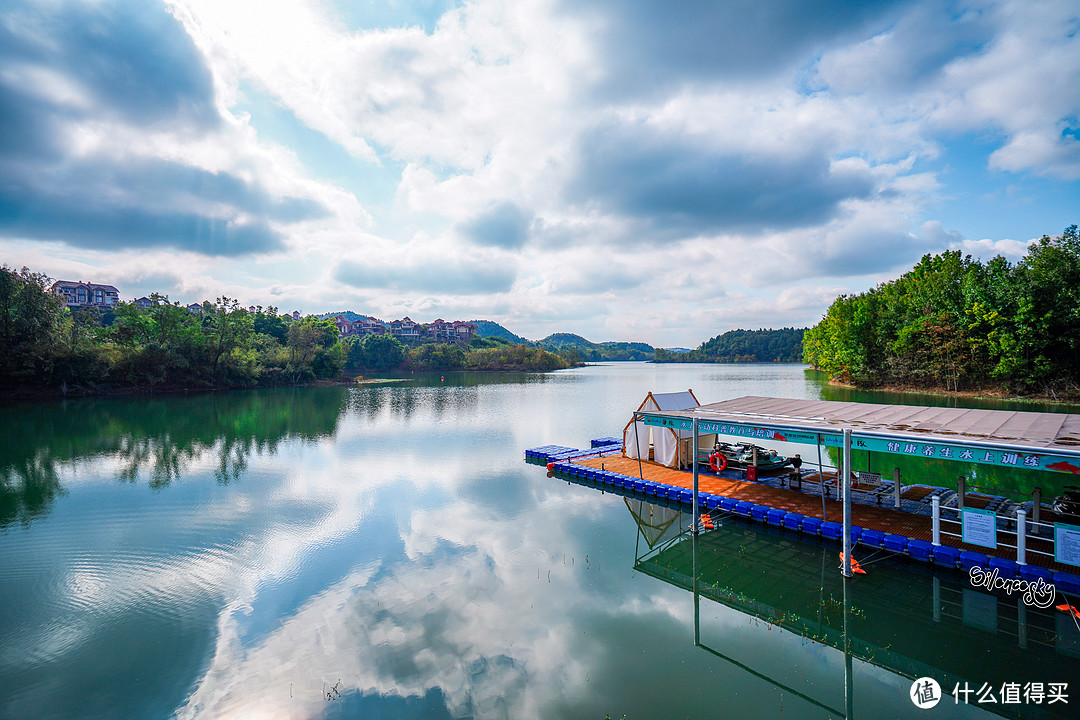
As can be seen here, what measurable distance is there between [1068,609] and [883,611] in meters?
3.03

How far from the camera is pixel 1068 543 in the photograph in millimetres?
8719

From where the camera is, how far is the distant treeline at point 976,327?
3625 centimetres

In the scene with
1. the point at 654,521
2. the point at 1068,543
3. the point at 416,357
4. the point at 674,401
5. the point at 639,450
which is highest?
the point at 416,357

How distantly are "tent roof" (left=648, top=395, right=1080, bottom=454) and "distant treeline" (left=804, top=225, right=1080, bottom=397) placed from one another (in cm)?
3655

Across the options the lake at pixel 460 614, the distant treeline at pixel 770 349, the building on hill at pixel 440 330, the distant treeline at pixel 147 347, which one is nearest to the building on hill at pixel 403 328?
the building on hill at pixel 440 330

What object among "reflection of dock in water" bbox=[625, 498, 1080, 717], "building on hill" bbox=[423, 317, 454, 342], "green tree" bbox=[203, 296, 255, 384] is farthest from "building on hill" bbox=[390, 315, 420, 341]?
"reflection of dock in water" bbox=[625, 498, 1080, 717]

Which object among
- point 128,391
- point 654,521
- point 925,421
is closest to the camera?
point 925,421

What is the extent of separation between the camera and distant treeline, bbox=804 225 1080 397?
36.2m

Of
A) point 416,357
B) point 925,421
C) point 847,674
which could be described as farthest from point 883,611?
point 416,357

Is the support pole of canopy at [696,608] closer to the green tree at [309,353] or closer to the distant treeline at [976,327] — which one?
the distant treeline at [976,327]

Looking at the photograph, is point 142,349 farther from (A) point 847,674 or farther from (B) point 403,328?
(B) point 403,328

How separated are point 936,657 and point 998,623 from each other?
6.53 ft

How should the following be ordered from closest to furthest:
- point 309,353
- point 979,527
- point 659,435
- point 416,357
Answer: point 979,527, point 659,435, point 309,353, point 416,357

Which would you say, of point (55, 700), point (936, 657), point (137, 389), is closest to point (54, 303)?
point (137, 389)
